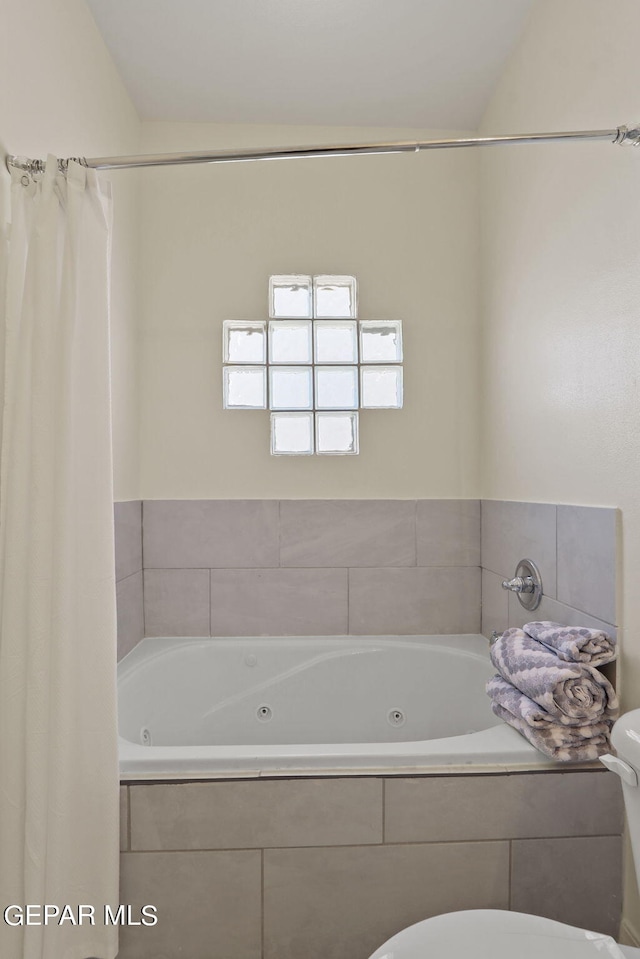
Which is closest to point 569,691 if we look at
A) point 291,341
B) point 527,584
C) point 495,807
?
point 495,807

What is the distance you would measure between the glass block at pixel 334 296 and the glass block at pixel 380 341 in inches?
3.6

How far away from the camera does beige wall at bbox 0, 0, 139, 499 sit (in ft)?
5.12

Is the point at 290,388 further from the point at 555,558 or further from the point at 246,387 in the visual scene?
the point at 555,558

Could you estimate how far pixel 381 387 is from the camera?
8.74ft

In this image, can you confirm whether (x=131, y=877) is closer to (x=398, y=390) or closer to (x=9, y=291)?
(x=9, y=291)

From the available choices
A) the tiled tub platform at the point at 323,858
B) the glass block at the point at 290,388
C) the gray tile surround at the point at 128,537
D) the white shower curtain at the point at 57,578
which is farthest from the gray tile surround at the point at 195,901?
the glass block at the point at 290,388

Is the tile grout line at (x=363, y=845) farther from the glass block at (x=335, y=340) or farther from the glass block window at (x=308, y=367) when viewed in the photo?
the glass block at (x=335, y=340)

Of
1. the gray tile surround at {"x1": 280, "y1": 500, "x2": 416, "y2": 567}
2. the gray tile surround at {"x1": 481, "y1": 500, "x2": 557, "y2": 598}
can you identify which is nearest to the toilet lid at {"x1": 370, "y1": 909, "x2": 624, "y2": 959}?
the gray tile surround at {"x1": 481, "y1": 500, "x2": 557, "y2": 598}

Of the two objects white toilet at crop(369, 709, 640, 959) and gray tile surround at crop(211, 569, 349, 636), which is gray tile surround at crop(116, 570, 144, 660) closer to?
gray tile surround at crop(211, 569, 349, 636)

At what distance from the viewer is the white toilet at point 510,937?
1.00 metres

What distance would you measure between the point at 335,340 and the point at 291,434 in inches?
17.3

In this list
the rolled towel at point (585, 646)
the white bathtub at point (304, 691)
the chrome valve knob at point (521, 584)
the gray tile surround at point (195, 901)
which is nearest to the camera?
the gray tile surround at point (195, 901)

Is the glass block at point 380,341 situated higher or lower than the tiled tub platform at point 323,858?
higher

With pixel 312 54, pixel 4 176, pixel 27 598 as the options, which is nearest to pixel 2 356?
pixel 4 176
